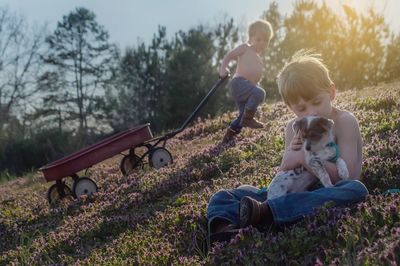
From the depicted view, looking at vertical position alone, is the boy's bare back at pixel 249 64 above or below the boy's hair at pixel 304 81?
above

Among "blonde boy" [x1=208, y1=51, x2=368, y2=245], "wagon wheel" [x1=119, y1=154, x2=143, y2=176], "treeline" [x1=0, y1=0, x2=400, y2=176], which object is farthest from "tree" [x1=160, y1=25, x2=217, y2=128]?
"blonde boy" [x1=208, y1=51, x2=368, y2=245]

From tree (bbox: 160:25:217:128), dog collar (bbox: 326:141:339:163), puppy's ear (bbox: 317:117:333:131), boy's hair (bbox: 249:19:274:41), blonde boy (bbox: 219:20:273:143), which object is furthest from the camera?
tree (bbox: 160:25:217:128)

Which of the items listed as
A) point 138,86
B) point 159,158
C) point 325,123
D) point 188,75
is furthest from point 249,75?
point 138,86

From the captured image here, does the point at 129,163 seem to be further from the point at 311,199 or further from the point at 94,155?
the point at 311,199

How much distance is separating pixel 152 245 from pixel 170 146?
31.7ft

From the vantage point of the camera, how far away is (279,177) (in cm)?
524

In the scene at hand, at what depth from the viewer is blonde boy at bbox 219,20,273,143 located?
38.4 feet

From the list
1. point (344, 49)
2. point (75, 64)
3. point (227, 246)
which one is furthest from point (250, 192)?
point (75, 64)

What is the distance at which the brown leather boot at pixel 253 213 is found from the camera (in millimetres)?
4824

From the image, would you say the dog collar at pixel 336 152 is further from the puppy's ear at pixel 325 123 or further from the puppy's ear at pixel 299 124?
the puppy's ear at pixel 299 124

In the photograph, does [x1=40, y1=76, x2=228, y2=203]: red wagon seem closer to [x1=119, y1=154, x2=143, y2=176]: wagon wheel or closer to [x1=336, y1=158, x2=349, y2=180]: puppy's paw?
[x1=119, y1=154, x2=143, y2=176]: wagon wheel

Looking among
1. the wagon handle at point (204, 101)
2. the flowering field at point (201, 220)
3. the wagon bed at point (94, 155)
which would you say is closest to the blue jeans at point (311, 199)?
the flowering field at point (201, 220)

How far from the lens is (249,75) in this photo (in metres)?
11.9

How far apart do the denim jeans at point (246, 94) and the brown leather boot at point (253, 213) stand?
6.86 m
